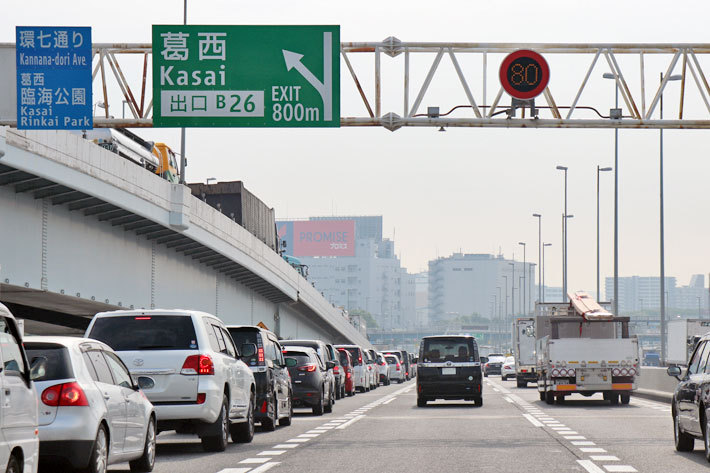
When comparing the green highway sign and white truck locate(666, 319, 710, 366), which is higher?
the green highway sign

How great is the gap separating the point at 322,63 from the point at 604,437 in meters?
9.03

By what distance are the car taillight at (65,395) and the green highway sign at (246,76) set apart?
43.1 ft

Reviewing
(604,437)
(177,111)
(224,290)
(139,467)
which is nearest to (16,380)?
(139,467)

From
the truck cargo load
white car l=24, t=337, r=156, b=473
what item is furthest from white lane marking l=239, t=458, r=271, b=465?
the truck cargo load

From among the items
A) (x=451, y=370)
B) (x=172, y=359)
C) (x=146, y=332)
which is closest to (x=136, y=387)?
(x=172, y=359)

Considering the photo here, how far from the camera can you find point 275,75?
24.9m

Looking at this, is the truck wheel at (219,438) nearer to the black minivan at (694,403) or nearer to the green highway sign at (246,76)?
the black minivan at (694,403)

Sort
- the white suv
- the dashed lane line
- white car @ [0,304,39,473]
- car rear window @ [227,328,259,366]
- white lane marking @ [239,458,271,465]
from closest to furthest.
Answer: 1. white car @ [0,304,39,473]
2. the dashed lane line
3. white lane marking @ [239,458,271,465]
4. the white suv
5. car rear window @ [227,328,259,366]

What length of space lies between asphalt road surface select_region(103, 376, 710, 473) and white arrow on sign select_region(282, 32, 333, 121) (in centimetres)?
603

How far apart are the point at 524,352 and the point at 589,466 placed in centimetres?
3852

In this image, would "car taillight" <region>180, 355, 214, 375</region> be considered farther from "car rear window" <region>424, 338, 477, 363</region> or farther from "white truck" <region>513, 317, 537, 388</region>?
"white truck" <region>513, 317, 537, 388</region>

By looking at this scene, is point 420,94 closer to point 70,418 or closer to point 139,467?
point 139,467

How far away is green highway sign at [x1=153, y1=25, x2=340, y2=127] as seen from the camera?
24.8m

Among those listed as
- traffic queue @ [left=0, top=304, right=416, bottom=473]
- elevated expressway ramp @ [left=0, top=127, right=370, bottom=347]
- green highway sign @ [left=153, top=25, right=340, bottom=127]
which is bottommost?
traffic queue @ [left=0, top=304, right=416, bottom=473]
